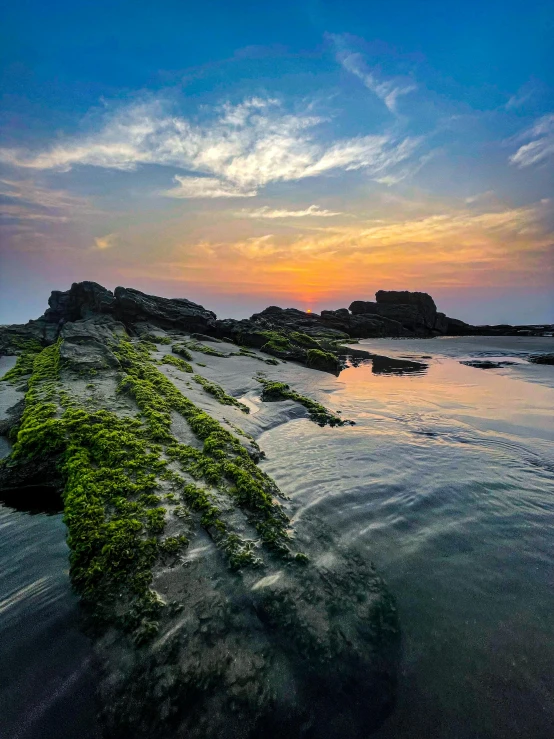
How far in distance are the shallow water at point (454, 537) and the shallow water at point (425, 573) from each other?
17 mm

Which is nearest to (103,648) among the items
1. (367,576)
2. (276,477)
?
(367,576)

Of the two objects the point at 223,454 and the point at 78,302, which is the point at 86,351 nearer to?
the point at 223,454

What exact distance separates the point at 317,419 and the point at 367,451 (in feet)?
9.11

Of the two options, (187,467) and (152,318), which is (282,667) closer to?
(187,467)

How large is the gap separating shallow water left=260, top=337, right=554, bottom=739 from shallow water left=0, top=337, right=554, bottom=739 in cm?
2

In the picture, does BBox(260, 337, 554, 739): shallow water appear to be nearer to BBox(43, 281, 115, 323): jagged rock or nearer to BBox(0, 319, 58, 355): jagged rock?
BBox(0, 319, 58, 355): jagged rock

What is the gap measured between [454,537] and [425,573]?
42.5 inches

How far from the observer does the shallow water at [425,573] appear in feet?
9.61

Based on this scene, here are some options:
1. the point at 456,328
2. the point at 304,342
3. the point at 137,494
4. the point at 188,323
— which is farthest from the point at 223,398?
the point at 456,328

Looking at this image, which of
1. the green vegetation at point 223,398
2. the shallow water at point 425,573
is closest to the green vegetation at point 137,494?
the shallow water at point 425,573

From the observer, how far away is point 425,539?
16.8 feet

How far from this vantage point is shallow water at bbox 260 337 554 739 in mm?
3016

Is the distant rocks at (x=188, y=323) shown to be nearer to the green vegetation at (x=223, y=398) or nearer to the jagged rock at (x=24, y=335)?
the jagged rock at (x=24, y=335)

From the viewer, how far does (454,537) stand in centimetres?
517
